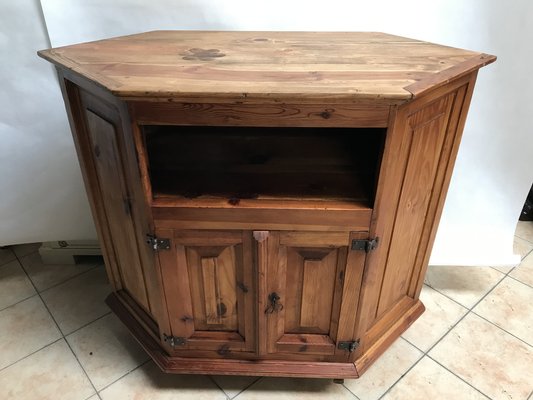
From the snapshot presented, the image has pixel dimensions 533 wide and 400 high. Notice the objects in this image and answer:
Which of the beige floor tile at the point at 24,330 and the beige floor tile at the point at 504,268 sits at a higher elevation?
the beige floor tile at the point at 504,268

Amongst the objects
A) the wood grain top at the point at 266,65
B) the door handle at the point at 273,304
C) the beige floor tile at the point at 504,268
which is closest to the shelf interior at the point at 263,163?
the wood grain top at the point at 266,65

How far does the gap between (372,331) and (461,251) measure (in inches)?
25.3

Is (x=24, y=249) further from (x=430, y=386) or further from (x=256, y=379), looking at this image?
(x=430, y=386)

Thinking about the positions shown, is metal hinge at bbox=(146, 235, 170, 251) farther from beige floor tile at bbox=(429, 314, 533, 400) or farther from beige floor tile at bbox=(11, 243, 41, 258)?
beige floor tile at bbox=(11, 243, 41, 258)

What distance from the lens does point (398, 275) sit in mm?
1207

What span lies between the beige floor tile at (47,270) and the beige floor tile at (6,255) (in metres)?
0.05

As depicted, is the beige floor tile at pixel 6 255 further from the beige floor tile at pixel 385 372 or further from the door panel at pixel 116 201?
the beige floor tile at pixel 385 372

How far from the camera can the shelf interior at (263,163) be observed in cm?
96

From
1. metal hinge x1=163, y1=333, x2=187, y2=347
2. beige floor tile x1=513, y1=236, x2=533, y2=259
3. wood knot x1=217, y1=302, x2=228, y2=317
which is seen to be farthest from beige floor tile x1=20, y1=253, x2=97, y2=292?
beige floor tile x1=513, y1=236, x2=533, y2=259

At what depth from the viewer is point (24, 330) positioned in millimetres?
1430

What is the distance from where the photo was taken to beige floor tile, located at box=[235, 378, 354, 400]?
3.99ft

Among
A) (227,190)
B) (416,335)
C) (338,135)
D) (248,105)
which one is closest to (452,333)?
(416,335)

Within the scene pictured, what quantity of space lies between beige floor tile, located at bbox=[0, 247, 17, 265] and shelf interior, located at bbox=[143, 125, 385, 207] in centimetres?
102

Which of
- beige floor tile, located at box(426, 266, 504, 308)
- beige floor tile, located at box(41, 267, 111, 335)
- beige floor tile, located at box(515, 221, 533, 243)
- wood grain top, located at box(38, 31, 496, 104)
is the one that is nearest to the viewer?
wood grain top, located at box(38, 31, 496, 104)
